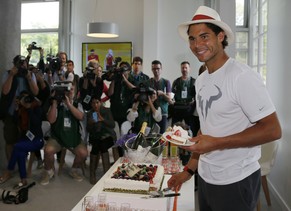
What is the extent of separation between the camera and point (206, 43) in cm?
121

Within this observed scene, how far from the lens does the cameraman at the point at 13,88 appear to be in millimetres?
3916

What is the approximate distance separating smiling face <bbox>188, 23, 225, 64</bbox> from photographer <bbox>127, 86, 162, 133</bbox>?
256 cm

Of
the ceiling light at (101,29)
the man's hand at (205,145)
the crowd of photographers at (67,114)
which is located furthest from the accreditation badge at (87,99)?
the man's hand at (205,145)

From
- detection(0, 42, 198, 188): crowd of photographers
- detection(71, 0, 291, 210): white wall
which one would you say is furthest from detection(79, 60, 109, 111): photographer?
Result: detection(71, 0, 291, 210): white wall

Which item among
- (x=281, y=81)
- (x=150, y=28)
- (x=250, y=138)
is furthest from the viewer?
(x=150, y=28)

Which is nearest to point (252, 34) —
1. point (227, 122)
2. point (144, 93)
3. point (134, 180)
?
point (144, 93)

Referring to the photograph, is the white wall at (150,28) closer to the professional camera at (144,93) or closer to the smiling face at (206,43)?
the professional camera at (144,93)

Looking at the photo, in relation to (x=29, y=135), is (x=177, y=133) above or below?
above

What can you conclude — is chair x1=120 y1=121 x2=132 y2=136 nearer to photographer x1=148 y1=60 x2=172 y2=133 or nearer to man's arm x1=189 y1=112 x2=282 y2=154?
photographer x1=148 y1=60 x2=172 y2=133

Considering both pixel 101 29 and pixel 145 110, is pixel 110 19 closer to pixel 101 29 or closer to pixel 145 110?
pixel 101 29

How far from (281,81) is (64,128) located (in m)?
2.53

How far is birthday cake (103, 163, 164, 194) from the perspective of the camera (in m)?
1.59

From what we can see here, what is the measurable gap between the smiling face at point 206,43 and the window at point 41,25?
6.65 meters

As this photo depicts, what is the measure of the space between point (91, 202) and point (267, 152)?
214cm
